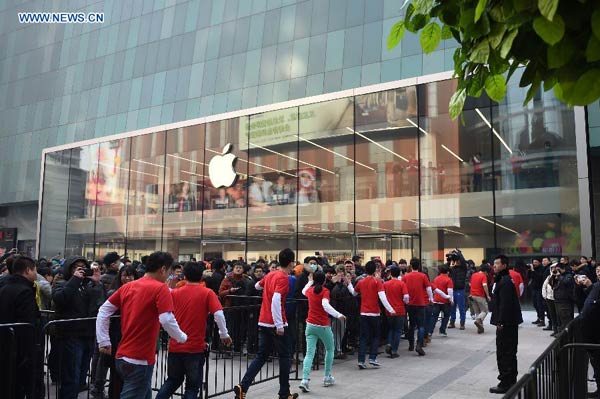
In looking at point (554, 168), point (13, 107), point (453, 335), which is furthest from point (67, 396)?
point (13, 107)

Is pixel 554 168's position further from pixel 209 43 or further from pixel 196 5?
pixel 196 5

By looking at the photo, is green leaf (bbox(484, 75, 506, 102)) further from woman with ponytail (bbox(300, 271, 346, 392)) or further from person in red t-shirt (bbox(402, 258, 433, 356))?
person in red t-shirt (bbox(402, 258, 433, 356))

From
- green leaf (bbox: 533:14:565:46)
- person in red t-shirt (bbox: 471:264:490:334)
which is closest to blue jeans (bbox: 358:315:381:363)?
person in red t-shirt (bbox: 471:264:490:334)

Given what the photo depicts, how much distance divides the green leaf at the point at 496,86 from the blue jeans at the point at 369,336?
812 centimetres

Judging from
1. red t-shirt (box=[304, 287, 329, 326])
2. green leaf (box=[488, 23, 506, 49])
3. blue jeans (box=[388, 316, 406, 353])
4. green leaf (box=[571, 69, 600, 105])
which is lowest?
blue jeans (box=[388, 316, 406, 353])

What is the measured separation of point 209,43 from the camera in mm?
33281

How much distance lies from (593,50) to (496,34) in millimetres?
386

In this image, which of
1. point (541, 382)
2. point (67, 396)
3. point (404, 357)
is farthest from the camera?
point (404, 357)

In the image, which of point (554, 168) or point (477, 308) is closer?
point (477, 308)

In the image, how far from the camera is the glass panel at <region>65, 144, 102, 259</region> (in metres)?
33.8

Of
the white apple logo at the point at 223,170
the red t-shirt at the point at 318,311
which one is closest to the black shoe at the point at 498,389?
the red t-shirt at the point at 318,311

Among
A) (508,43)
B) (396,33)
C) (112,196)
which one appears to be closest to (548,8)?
(508,43)

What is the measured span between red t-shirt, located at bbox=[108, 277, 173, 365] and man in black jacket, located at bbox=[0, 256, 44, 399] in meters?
1.42

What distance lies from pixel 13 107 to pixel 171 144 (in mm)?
22979
